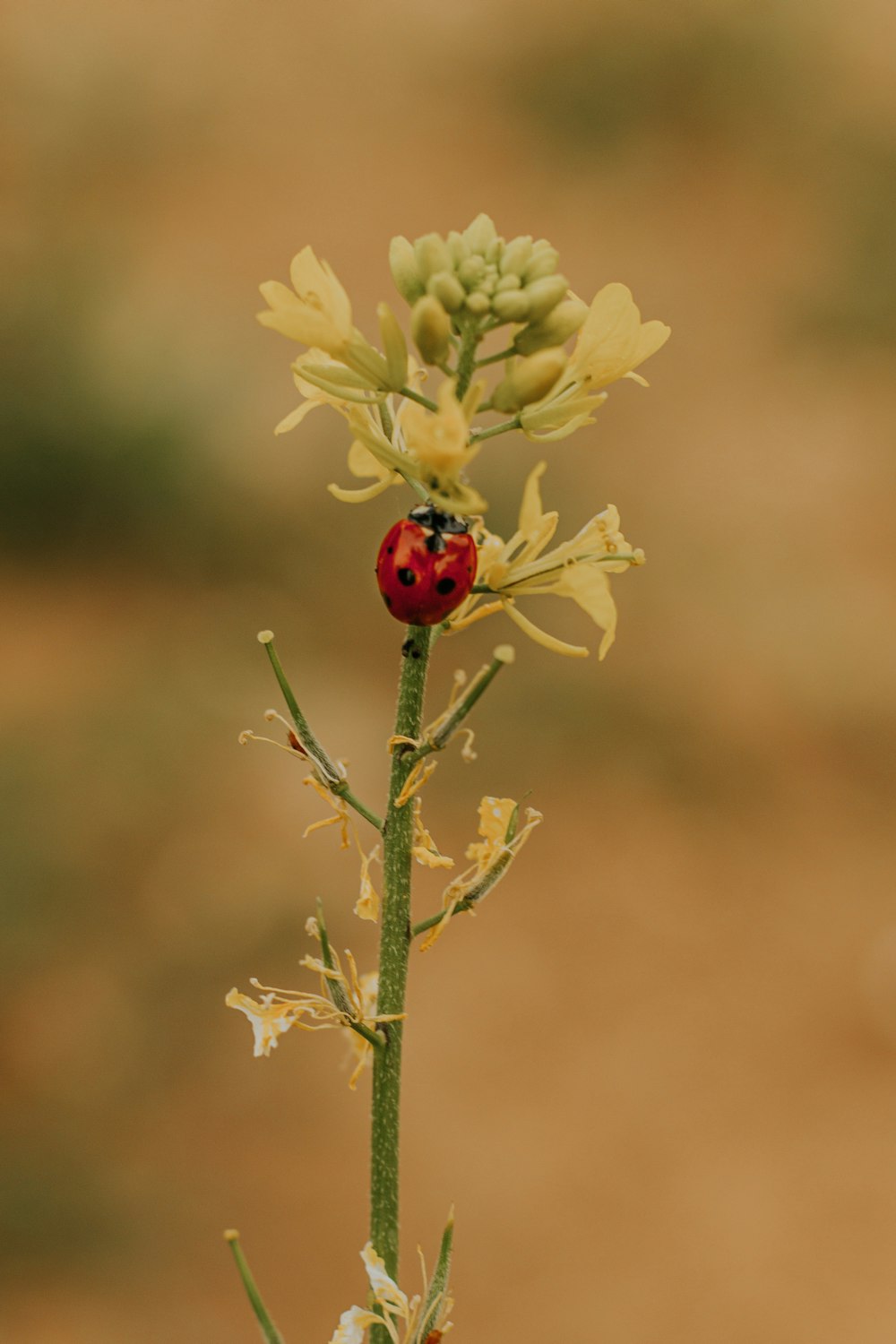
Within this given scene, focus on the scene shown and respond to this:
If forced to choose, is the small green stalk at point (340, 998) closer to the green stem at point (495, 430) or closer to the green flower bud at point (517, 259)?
the green stem at point (495, 430)

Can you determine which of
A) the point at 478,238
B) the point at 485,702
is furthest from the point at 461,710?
the point at 485,702

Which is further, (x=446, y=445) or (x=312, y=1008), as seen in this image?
(x=312, y=1008)

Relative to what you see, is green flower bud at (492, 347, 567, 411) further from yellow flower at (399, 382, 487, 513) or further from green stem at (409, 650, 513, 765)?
green stem at (409, 650, 513, 765)

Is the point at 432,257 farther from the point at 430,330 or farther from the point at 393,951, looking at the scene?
A: the point at 393,951

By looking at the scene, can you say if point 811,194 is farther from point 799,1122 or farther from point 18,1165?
point 18,1165

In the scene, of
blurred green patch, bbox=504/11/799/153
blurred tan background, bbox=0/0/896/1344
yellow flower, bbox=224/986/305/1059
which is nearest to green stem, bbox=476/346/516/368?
yellow flower, bbox=224/986/305/1059

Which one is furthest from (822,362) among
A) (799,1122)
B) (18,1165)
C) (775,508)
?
(18,1165)
